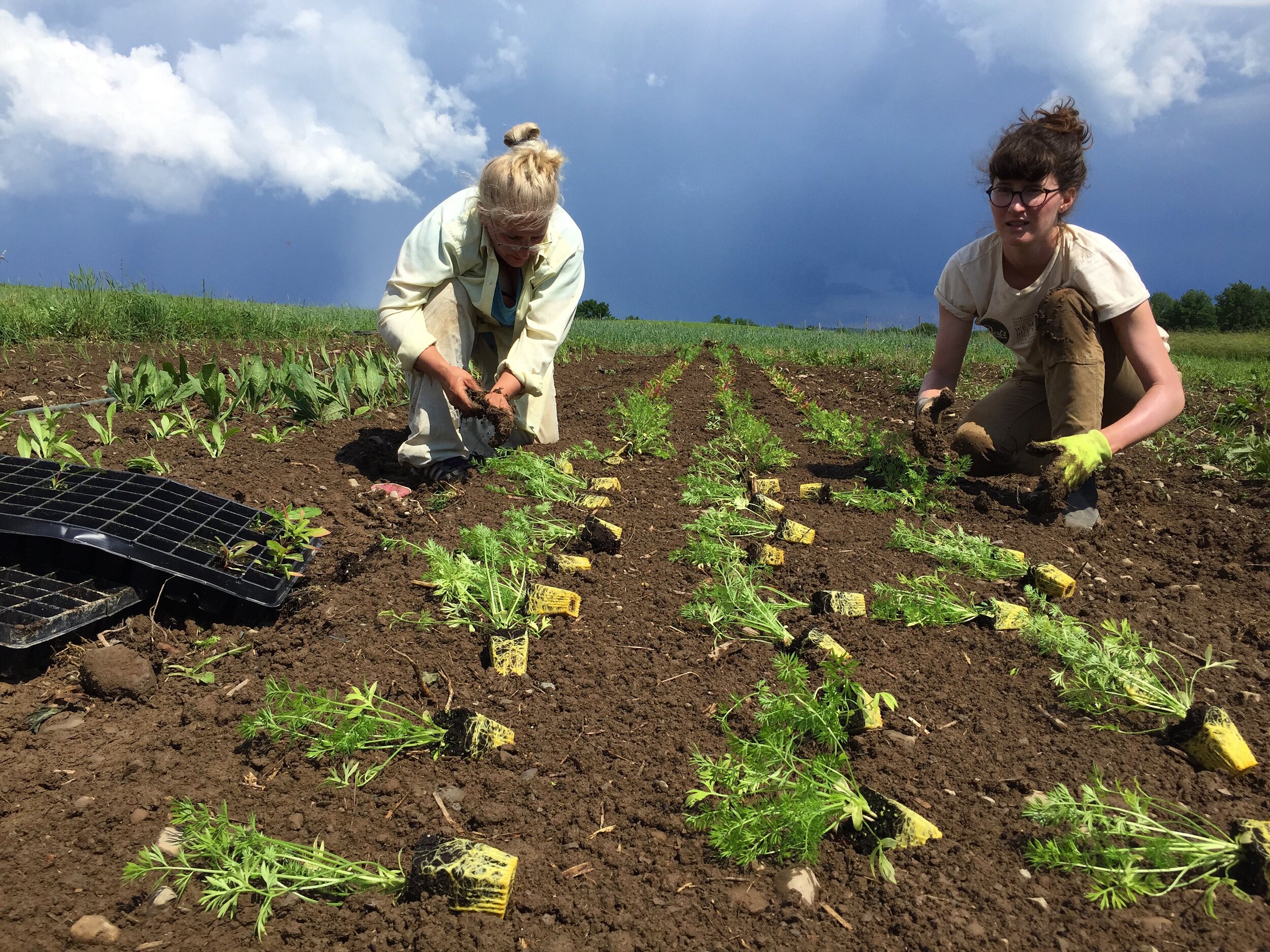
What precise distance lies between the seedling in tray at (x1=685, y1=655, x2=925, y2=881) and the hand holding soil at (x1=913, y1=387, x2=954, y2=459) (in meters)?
2.24

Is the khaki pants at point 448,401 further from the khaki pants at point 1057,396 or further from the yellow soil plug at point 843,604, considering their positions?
the khaki pants at point 1057,396

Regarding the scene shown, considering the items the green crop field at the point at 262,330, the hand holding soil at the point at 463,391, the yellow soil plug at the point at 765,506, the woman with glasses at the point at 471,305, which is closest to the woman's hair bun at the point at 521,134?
the woman with glasses at the point at 471,305

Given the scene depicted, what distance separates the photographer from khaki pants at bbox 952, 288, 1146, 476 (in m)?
3.73

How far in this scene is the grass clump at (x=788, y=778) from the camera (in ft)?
4.99


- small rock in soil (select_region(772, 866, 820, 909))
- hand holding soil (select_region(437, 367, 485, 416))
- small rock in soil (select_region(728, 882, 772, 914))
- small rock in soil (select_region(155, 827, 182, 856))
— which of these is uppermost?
hand holding soil (select_region(437, 367, 485, 416))

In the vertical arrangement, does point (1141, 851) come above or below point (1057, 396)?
below

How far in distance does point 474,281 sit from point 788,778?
126 inches

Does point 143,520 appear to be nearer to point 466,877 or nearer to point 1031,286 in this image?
point 466,877

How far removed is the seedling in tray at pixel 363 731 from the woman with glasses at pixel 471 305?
1.90 metres

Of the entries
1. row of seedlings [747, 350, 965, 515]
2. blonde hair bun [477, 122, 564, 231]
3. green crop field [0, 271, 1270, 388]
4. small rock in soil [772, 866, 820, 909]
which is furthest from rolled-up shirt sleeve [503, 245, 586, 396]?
green crop field [0, 271, 1270, 388]

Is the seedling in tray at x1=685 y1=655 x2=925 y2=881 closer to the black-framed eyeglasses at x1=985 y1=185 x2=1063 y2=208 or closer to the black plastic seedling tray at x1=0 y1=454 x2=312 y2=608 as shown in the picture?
the black plastic seedling tray at x1=0 y1=454 x2=312 y2=608

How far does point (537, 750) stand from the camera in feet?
6.10

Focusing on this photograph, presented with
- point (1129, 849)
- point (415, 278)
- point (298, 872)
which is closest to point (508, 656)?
point (298, 872)

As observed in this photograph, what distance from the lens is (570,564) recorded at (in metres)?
2.76
